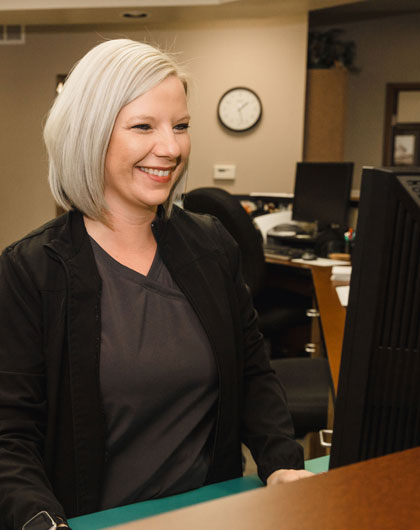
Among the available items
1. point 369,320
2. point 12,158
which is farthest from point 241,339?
point 12,158

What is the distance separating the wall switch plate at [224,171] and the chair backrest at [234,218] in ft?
9.04

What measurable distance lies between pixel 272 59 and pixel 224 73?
444 millimetres

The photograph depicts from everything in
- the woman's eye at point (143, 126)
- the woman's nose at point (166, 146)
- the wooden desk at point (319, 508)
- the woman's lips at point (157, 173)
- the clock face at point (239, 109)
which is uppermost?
the clock face at point (239, 109)

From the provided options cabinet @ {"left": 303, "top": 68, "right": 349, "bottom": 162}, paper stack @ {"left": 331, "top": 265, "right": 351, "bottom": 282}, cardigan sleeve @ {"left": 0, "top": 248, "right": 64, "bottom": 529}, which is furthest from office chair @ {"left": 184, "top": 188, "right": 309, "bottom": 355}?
cabinet @ {"left": 303, "top": 68, "right": 349, "bottom": 162}

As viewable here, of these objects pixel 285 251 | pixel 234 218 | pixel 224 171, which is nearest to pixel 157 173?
pixel 234 218

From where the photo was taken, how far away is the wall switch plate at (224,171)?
19.4ft

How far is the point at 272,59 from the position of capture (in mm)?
5707

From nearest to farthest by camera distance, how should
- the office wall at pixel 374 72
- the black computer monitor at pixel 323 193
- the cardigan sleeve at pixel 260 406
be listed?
the cardigan sleeve at pixel 260 406
the black computer monitor at pixel 323 193
the office wall at pixel 374 72

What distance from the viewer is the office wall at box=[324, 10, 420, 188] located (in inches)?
283

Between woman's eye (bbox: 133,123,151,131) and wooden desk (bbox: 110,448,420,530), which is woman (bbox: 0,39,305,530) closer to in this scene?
woman's eye (bbox: 133,123,151,131)

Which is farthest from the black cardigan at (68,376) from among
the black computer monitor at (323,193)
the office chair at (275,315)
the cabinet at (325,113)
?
the cabinet at (325,113)

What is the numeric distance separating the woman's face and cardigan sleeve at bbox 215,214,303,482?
24 centimetres

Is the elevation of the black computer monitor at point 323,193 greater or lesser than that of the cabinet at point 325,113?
lesser

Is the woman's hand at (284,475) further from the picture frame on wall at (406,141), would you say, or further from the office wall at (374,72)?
the picture frame on wall at (406,141)
